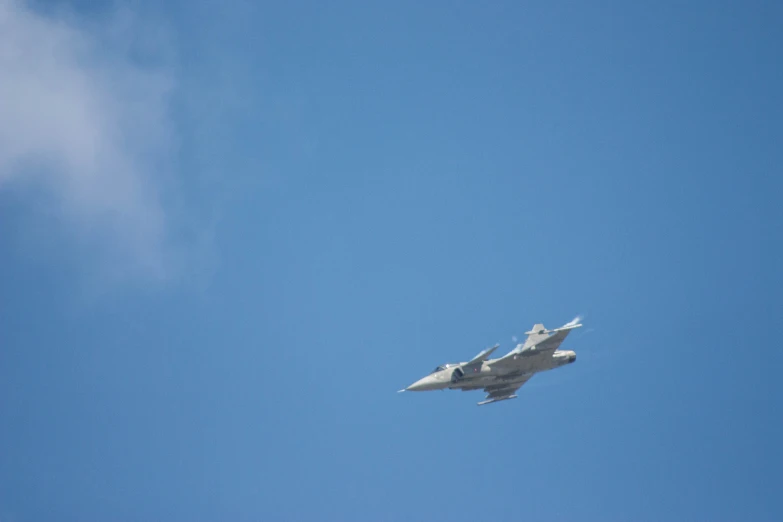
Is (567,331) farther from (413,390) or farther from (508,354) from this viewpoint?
(413,390)

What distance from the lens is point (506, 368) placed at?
5406 cm

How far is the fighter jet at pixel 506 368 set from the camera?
5178 cm

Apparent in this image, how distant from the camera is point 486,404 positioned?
56.6 m

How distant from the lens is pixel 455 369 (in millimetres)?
51875

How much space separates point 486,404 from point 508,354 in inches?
199

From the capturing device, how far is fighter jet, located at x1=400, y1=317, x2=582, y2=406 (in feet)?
170

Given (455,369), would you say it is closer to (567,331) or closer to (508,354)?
(508,354)

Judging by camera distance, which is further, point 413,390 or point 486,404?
point 486,404

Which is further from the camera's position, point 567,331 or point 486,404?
point 486,404

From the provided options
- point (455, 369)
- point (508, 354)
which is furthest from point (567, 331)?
point (455, 369)

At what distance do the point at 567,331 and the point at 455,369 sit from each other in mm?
7801

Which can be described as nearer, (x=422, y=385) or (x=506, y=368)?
(x=422, y=385)

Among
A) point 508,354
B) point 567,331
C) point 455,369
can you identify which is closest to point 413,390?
point 455,369

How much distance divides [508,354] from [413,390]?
710 centimetres
